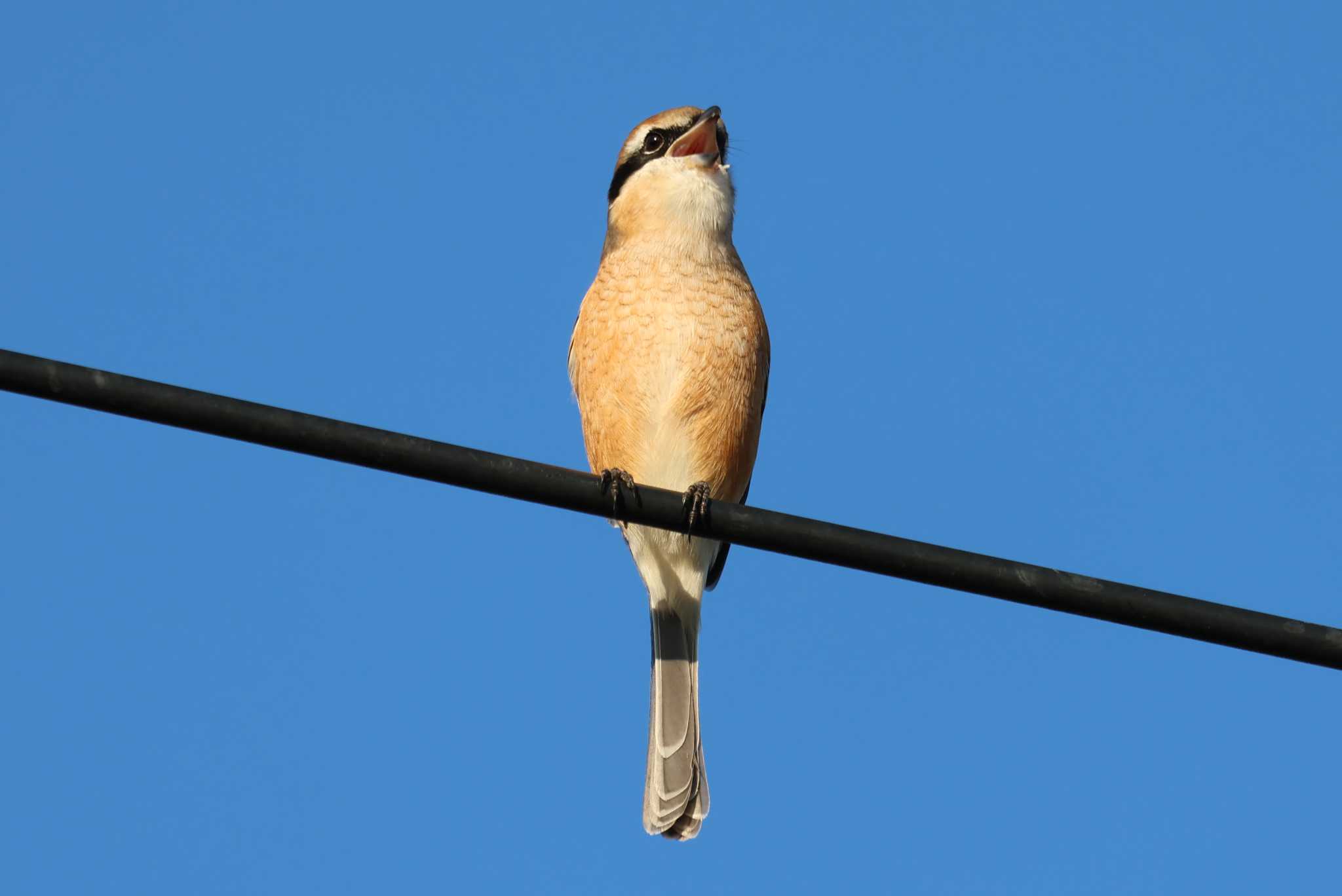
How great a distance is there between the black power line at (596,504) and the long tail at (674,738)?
2817 millimetres

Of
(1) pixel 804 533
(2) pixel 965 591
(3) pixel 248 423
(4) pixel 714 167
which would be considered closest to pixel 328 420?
(3) pixel 248 423

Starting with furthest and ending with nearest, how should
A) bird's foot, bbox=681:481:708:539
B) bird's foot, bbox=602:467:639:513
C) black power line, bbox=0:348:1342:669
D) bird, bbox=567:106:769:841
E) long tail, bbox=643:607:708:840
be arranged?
long tail, bbox=643:607:708:840 → bird, bbox=567:106:769:841 → bird's foot, bbox=681:481:708:539 → bird's foot, bbox=602:467:639:513 → black power line, bbox=0:348:1342:669

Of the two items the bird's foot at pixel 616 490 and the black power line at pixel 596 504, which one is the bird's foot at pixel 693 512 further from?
the black power line at pixel 596 504

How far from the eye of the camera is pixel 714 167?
6.52 m

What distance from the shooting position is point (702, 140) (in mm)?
6539

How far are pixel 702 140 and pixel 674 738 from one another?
8.50 feet

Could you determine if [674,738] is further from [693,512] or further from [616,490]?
[616,490]

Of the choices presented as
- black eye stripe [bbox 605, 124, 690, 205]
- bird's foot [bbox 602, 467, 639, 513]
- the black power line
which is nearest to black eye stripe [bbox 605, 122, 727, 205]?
black eye stripe [bbox 605, 124, 690, 205]

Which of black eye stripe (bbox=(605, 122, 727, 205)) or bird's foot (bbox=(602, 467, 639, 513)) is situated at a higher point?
black eye stripe (bbox=(605, 122, 727, 205))

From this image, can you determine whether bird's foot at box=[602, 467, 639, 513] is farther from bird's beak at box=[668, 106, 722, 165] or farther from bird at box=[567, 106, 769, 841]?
bird's beak at box=[668, 106, 722, 165]

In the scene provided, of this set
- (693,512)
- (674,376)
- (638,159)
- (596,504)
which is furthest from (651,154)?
(596,504)

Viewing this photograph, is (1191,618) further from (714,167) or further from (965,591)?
(714,167)

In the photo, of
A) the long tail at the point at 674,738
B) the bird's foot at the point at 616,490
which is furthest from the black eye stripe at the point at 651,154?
the bird's foot at the point at 616,490

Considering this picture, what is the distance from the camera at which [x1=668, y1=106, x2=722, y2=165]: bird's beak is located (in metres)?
6.52
